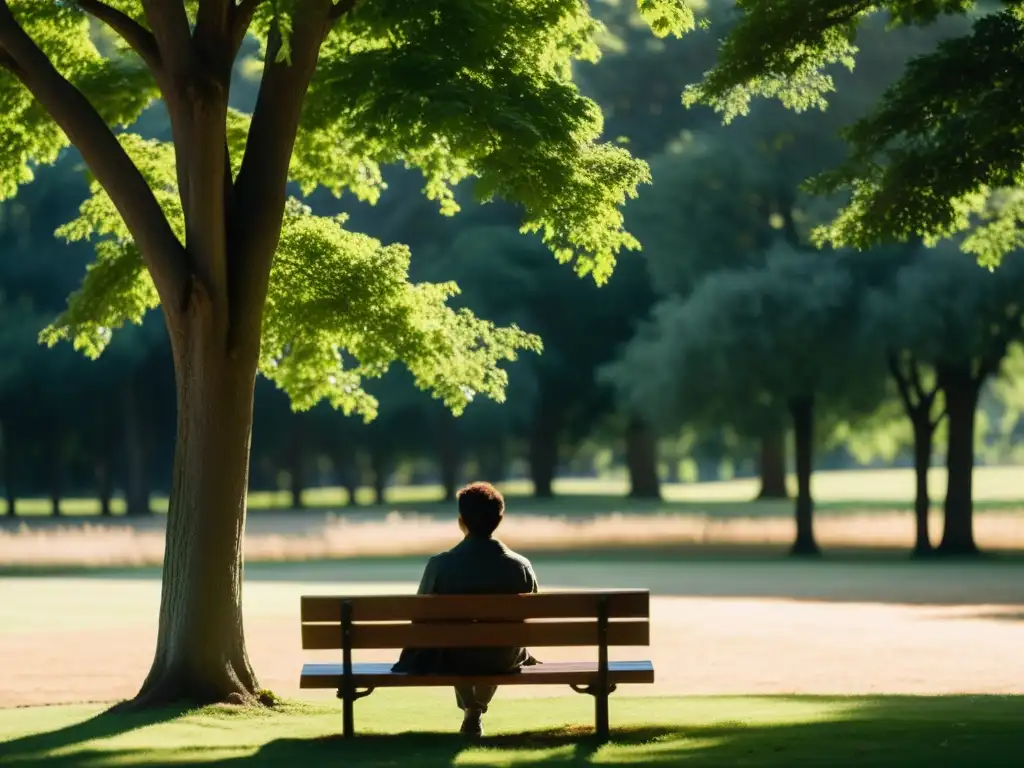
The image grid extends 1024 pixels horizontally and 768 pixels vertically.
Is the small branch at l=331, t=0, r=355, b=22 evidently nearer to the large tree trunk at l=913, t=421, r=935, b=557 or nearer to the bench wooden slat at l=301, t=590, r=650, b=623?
the bench wooden slat at l=301, t=590, r=650, b=623

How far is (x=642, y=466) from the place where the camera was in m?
68.6

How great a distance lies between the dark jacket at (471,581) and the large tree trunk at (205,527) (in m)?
2.71

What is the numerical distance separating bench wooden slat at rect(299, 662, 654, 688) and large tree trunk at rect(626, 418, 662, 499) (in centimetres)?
5821

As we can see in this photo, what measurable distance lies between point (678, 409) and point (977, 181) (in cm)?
2250

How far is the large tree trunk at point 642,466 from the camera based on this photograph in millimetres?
68438

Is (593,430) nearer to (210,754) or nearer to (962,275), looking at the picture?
(962,275)

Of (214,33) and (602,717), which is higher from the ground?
(214,33)

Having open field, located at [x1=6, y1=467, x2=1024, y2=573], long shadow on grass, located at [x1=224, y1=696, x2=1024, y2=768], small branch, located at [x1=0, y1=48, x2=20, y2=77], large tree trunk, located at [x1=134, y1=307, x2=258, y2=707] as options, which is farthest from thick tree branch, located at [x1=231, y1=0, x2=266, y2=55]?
open field, located at [x1=6, y1=467, x2=1024, y2=573]

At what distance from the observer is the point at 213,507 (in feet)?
40.0

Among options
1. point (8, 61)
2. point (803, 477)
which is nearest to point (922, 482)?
point (803, 477)

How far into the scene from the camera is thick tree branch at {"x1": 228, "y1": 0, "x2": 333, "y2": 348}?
40.3 feet

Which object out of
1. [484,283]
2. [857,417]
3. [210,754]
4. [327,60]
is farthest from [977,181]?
[484,283]

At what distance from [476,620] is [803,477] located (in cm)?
2824

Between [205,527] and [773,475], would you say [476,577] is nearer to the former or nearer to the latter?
[205,527]
